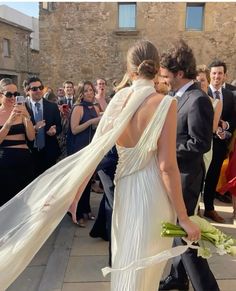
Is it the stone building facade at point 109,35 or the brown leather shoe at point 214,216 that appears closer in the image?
the brown leather shoe at point 214,216

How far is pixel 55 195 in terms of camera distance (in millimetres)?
1886

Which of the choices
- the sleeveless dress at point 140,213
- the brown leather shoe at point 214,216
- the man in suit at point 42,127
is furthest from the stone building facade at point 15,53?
the sleeveless dress at point 140,213

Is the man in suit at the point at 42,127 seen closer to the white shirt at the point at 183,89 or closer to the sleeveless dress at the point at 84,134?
the sleeveless dress at the point at 84,134

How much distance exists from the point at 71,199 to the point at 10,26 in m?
20.2

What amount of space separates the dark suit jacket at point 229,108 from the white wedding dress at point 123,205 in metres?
2.82

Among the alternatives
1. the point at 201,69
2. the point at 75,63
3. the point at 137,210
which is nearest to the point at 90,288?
the point at 137,210

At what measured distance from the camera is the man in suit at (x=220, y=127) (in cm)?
432

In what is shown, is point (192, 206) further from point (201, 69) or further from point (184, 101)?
point (201, 69)

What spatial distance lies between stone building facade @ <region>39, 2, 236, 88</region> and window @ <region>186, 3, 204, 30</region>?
0.24 metres

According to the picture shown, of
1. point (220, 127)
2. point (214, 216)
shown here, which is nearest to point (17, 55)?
point (220, 127)

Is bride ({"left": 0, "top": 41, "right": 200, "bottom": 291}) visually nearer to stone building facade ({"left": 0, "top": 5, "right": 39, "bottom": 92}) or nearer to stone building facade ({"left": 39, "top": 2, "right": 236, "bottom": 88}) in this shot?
stone building facade ({"left": 39, "top": 2, "right": 236, "bottom": 88})

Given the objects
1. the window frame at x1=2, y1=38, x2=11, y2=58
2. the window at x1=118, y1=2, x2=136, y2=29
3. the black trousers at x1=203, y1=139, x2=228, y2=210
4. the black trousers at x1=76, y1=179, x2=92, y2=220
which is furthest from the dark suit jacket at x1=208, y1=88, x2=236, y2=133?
the window frame at x1=2, y1=38, x2=11, y2=58

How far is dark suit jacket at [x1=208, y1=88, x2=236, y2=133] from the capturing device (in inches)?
175

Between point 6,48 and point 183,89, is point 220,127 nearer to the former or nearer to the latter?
point 183,89
